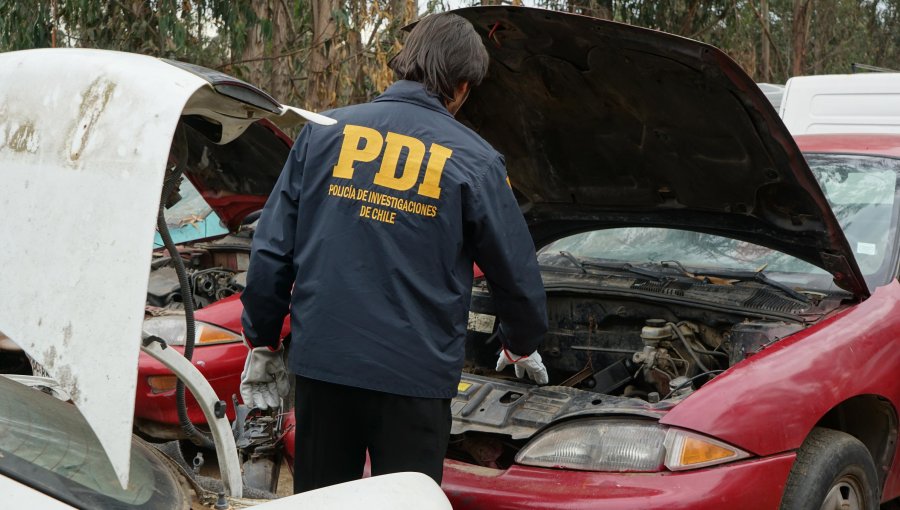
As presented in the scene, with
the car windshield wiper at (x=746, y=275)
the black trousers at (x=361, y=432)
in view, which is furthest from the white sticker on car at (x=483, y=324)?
the black trousers at (x=361, y=432)

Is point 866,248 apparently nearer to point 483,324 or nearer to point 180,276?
point 483,324

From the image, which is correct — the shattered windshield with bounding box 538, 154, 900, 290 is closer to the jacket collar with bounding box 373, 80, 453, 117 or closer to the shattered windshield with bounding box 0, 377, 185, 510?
the jacket collar with bounding box 373, 80, 453, 117

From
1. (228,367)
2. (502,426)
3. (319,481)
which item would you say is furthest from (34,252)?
(228,367)

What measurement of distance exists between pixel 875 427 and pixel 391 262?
6.84 feet

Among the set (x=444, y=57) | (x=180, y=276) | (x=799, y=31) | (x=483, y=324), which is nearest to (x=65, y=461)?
(x=180, y=276)

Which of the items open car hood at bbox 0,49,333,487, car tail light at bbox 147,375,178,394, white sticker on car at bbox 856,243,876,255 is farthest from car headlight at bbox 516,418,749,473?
car tail light at bbox 147,375,178,394

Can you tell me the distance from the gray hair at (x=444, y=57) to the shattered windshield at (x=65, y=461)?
1.28 m

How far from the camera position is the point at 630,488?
2871mm

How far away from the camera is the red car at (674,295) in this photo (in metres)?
3.02

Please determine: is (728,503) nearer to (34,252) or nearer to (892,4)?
(34,252)

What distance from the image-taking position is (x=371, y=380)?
2672 millimetres

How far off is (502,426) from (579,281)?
1.15 meters

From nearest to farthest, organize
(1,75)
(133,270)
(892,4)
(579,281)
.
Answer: (133,270) → (1,75) → (579,281) → (892,4)

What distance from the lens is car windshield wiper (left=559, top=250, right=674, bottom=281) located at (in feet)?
14.2
